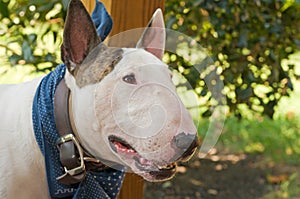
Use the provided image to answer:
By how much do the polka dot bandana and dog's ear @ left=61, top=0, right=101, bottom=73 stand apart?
11cm

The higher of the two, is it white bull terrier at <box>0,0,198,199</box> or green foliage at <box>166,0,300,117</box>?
white bull terrier at <box>0,0,198,199</box>

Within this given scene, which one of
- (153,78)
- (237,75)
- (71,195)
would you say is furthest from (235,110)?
(153,78)

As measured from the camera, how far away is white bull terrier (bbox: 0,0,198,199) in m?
1.11

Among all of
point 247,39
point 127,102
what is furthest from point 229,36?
point 127,102

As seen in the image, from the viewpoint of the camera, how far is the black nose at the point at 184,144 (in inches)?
42.9

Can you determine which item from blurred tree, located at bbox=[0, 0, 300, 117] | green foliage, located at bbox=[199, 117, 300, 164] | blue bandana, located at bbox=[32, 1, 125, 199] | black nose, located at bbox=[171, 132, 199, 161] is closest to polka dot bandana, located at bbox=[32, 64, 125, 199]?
blue bandana, located at bbox=[32, 1, 125, 199]

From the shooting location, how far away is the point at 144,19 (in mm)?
1604

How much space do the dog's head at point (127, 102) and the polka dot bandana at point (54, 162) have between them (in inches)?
2.4

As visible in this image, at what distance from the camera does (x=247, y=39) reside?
2549 mm

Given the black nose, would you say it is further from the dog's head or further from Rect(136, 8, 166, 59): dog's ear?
Rect(136, 8, 166, 59): dog's ear

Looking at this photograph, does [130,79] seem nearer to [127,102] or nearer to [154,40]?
[127,102]

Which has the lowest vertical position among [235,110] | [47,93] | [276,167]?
[276,167]

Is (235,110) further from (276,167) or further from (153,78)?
(153,78)

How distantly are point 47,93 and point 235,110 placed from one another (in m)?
1.51
